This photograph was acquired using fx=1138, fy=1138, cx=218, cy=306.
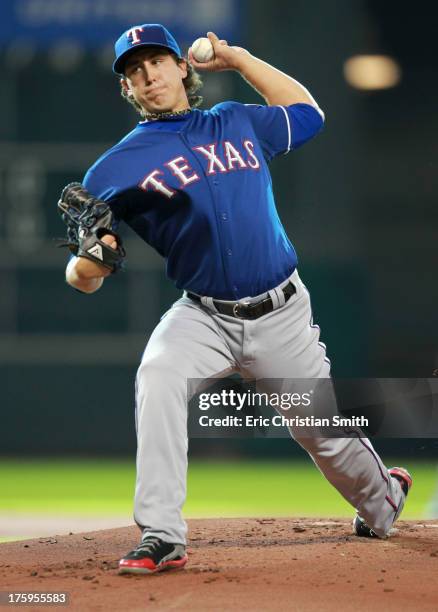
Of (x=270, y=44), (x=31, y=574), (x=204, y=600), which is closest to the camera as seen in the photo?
(x=204, y=600)

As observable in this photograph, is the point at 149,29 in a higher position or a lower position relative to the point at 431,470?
higher

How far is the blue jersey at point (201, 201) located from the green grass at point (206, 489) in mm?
2901

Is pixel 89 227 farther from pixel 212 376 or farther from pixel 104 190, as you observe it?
pixel 212 376

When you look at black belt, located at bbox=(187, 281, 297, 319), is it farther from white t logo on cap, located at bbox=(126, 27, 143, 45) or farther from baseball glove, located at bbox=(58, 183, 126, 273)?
white t logo on cap, located at bbox=(126, 27, 143, 45)

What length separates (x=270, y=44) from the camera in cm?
976

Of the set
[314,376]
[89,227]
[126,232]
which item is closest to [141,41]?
[89,227]

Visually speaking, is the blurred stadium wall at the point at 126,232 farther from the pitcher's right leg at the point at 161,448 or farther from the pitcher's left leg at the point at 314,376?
the pitcher's right leg at the point at 161,448

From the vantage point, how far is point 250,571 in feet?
10.7

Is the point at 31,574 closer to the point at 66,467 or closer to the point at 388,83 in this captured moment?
the point at 66,467

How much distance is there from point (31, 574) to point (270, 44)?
719 cm

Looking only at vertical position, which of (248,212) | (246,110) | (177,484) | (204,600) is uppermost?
(246,110)

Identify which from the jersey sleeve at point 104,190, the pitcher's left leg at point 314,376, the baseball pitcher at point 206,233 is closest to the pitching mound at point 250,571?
the pitcher's left leg at point 314,376

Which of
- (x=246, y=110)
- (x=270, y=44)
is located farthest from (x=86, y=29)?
(x=246, y=110)

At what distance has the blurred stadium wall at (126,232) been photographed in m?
9.09
